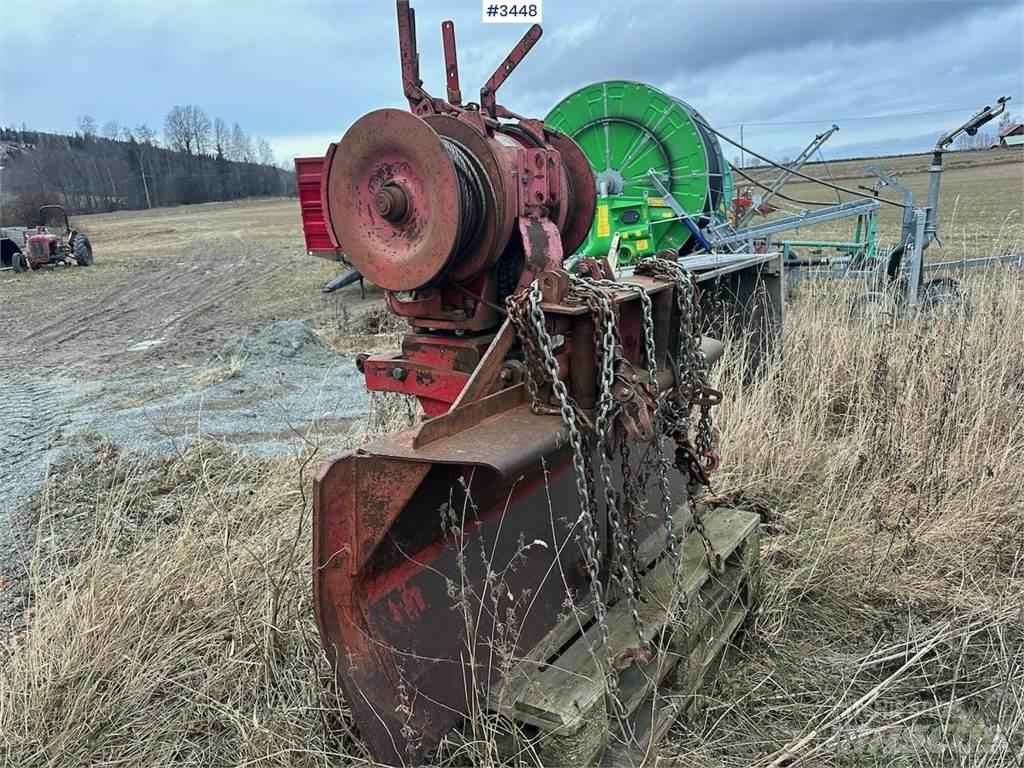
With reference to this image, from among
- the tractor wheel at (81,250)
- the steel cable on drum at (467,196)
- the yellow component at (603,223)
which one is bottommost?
the tractor wheel at (81,250)

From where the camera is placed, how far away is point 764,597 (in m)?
2.79

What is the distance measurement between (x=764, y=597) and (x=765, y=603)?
28mm

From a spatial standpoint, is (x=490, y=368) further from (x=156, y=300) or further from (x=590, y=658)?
(x=156, y=300)

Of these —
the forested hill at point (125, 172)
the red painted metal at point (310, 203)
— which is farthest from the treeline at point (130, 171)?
the red painted metal at point (310, 203)

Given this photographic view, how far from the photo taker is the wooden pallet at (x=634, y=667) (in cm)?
187

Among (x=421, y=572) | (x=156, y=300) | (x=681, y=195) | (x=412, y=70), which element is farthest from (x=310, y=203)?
(x=156, y=300)

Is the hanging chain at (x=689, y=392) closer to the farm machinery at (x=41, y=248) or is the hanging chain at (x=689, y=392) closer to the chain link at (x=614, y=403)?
the chain link at (x=614, y=403)

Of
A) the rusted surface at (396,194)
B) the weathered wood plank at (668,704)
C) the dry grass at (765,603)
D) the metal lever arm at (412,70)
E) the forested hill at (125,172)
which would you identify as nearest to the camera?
the weathered wood plank at (668,704)

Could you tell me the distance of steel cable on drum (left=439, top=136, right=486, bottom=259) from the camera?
239 centimetres

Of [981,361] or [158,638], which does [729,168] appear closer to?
[981,361]

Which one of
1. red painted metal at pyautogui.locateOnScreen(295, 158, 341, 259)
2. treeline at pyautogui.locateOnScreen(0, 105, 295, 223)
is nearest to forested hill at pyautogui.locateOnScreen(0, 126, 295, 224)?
treeline at pyautogui.locateOnScreen(0, 105, 295, 223)

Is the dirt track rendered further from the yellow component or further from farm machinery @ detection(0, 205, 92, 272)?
the yellow component

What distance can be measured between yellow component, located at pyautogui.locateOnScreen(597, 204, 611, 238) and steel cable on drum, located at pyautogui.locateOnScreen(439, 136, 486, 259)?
14.4ft

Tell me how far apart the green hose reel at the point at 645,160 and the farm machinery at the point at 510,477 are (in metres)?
4.39
